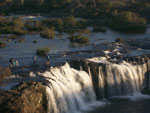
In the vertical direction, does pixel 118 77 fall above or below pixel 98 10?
below

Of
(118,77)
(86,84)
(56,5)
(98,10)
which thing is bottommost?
(118,77)

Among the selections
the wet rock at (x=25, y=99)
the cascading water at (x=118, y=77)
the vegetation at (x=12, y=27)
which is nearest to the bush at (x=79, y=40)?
the vegetation at (x=12, y=27)

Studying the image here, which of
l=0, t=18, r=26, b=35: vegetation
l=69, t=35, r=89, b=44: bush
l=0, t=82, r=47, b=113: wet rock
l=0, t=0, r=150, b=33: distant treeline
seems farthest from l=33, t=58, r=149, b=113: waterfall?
l=0, t=0, r=150, b=33: distant treeline

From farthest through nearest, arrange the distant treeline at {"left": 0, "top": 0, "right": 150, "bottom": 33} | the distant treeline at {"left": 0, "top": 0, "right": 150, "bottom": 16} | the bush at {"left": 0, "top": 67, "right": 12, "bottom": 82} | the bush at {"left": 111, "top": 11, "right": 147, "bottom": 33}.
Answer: the distant treeline at {"left": 0, "top": 0, "right": 150, "bottom": 16} < the distant treeline at {"left": 0, "top": 0, "right": 150, "bottom": 33} < the bush at {"left": 111, "top": 11, "right": 147, "bottom": 33} < the bush at {"left": 0, "top": 67, "right": 12, "bottom": 82}

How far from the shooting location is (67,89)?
26875 millimetres

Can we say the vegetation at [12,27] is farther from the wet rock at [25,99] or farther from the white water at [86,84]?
the wet rock at [25,99]

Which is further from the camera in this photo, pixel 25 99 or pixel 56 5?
pixel 56 5

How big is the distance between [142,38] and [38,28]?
15.1 m

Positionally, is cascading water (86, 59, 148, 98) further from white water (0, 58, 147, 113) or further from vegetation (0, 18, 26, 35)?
vegetation (0, 18, 26, 35)

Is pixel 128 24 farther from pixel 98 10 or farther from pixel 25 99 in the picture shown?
pixel 25 99

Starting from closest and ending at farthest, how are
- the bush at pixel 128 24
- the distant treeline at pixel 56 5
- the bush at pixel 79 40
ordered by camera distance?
1. the bush at pixel 79 40
2. the bush at pixel 128 24
3. the distant treeline at pixel 56 5

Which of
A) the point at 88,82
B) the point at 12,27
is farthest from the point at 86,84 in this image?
the point at 12,27

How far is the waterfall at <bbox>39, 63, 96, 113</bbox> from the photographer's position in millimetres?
25156

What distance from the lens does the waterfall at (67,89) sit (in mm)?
25156
